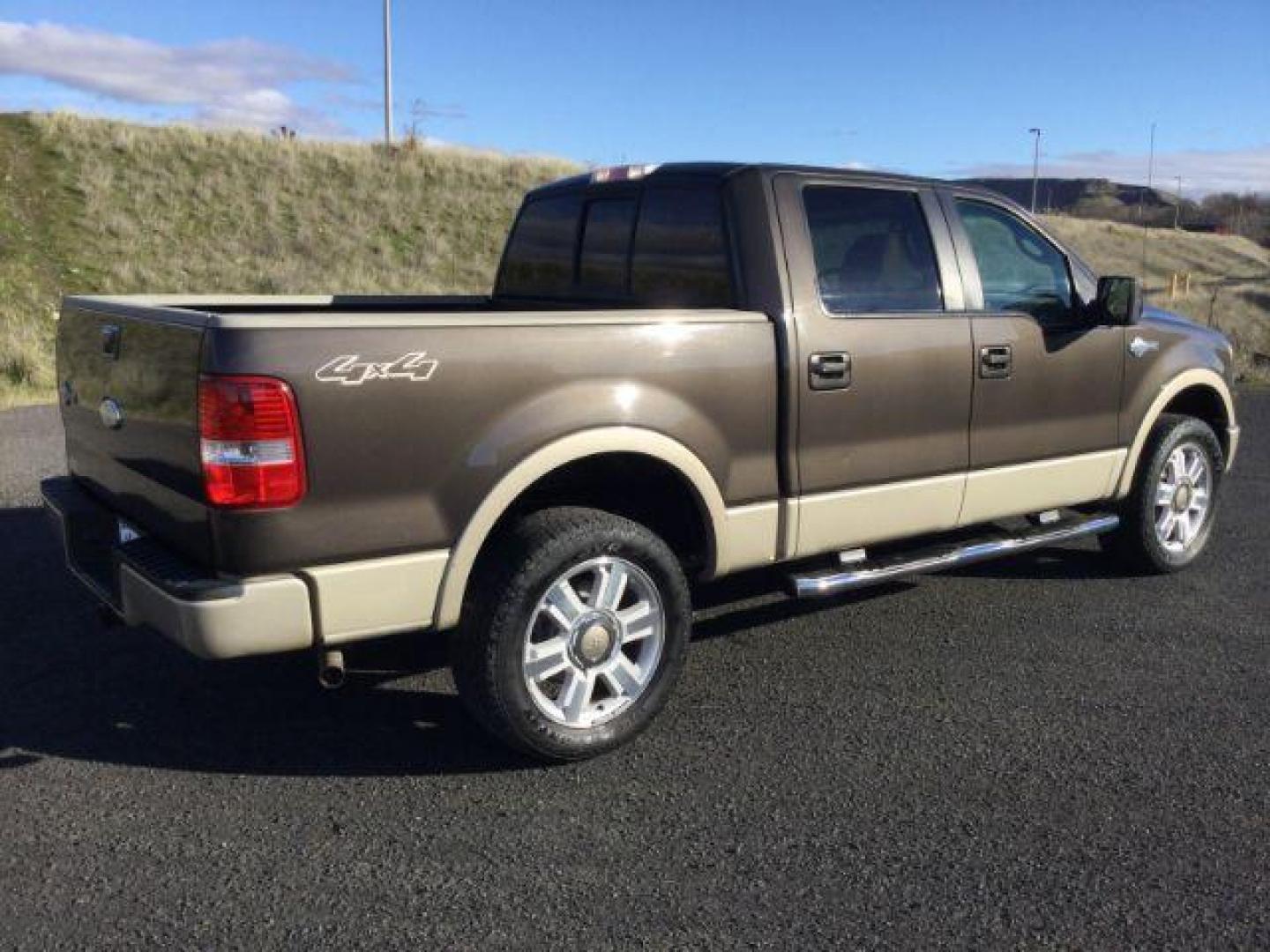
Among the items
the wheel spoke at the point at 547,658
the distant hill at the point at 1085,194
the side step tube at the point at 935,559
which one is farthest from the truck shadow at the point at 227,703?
the distant hill at the point at 1085,194

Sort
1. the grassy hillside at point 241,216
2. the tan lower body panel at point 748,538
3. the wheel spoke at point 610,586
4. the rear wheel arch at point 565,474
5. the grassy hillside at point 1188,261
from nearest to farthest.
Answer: the rear wheel arch at point 565,474
the wheel spoke at point 610,586
the tan lower body panel at point 748,538
the grassy hillside at point 241,216
the grassy hillside at point 1188,261

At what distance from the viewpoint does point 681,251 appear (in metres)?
4.35

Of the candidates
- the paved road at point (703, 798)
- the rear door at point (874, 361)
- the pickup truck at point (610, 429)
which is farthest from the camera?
the rear door at point (874, 361)

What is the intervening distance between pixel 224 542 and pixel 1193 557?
492 centimetres

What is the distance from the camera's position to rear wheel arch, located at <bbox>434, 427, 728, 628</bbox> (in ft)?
11.2

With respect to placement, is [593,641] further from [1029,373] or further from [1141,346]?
[1141,346]

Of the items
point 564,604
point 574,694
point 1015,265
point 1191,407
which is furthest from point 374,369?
point 1191,407

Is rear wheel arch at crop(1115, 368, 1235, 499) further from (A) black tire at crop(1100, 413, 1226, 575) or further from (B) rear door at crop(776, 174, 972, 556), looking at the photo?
(B) rear door at crop(776, 174, 972, 556)

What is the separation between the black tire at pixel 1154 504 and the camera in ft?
18.3

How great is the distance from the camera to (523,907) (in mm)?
2887

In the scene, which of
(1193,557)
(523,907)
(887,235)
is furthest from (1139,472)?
(523,907)

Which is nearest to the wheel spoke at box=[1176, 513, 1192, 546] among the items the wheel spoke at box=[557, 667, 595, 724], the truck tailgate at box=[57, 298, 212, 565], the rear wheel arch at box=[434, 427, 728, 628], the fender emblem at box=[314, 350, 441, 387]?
the rear wheel arch at box=[434, 427, 728, 628]

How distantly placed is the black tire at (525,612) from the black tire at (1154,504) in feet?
9.70

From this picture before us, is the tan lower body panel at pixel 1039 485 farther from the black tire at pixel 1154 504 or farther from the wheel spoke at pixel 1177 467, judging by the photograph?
the wheel spoke at pixel 1177 467
